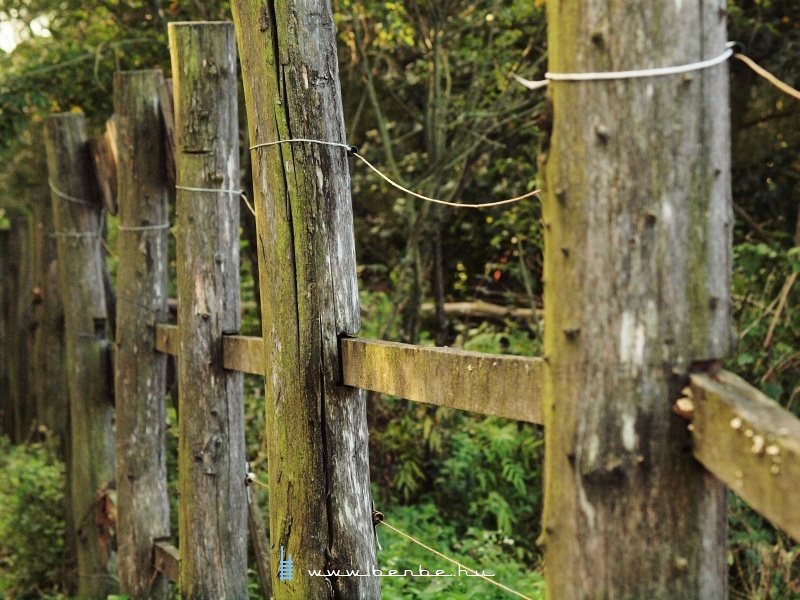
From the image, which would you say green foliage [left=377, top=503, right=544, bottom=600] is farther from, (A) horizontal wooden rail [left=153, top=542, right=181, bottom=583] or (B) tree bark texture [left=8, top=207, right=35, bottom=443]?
(B) tree bark texture [left=8, top=207, right=35, bottom=443]

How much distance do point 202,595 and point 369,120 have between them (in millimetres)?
5962

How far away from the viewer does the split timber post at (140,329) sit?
15.5 ft

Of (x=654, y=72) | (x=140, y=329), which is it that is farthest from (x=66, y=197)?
(x=654, y=72)

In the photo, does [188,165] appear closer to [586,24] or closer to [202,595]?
[202,595]

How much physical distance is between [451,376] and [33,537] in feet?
15.8

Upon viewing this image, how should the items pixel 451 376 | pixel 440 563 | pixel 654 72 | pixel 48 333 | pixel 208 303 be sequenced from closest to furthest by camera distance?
pixel 654 72 < pixel 451 376 < pixel 208 303 < pixel 440 563 < pixel 48 333

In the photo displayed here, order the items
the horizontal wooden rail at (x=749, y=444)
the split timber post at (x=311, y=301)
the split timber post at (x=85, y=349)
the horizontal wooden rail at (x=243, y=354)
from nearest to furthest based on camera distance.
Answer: the horizontal wooden rail at (x=749, y=444) → the split timber post at (x=311, y=301) → the horizontal wooden rail at (x=243, y=354) → the split timber post at (x=85, y=349)

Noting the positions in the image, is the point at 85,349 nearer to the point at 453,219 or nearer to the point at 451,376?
the point at 451,376

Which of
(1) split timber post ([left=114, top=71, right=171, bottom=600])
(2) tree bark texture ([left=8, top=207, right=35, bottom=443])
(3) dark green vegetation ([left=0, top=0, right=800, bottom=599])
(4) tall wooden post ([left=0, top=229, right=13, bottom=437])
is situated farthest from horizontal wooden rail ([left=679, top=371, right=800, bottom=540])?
(4) tall wooden post ([left=0, top=229, right=13, bottom=437])

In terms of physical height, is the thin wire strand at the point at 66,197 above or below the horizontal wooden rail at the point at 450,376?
above

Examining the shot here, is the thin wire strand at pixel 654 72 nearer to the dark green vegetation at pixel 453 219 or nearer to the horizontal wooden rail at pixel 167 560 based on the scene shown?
the horizontal wooden rail at pixel 167 560

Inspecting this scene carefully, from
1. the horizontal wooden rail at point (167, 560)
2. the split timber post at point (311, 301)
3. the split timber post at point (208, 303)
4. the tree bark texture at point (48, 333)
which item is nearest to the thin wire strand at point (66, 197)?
the tree bark texture at point (48, 333)

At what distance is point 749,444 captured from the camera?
56.3 inches

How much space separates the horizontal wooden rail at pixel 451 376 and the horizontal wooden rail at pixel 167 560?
2038mm
